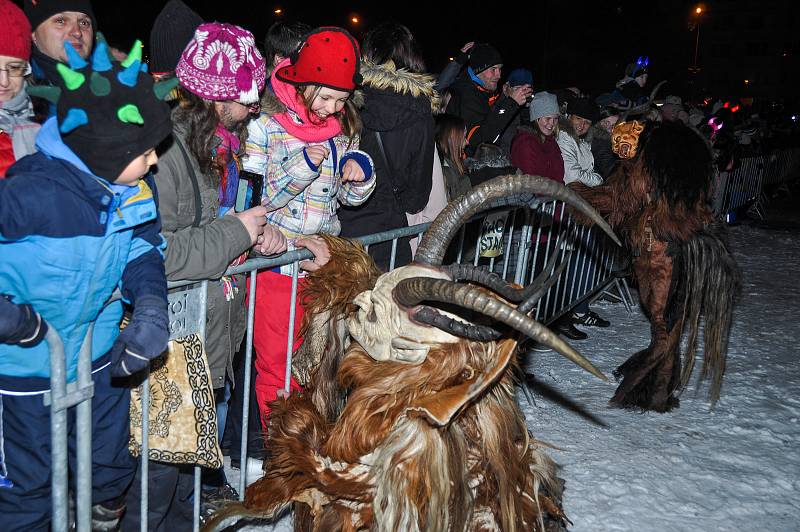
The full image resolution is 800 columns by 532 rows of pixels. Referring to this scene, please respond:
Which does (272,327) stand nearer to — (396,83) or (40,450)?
(40,450)

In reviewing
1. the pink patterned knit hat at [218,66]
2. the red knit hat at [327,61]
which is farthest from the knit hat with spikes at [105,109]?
the red knit hat at [327,61]

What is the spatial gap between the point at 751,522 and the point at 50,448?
338 centimetres

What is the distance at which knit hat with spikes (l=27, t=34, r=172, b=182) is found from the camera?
1738mm

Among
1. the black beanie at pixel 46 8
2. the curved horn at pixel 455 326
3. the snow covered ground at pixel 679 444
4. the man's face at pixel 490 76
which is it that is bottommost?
the snow covered ground at pixel 679 444

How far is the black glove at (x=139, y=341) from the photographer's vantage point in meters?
1.88

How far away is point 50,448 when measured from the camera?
208 cm

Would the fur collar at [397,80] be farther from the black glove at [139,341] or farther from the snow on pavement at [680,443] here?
the snow on pavement at [680,443]

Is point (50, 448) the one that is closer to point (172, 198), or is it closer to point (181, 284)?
point (181, 284)

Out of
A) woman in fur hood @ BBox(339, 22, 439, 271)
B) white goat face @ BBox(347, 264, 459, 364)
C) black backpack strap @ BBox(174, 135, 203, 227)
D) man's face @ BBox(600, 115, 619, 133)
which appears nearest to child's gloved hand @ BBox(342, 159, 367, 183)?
woman in fur hood @ BBox(339, 22, 439, 271)

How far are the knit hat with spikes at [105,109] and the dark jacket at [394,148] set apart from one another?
5.51 ft

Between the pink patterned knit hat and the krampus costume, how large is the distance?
0.98m

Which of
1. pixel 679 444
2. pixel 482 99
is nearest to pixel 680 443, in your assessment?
pixel 679 444

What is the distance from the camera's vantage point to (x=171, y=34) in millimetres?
2750

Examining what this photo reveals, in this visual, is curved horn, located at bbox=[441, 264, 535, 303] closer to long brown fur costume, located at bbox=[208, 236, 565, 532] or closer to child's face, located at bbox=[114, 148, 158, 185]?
long brown fur costume, located at bbox=[208, 236, 565, 532]
